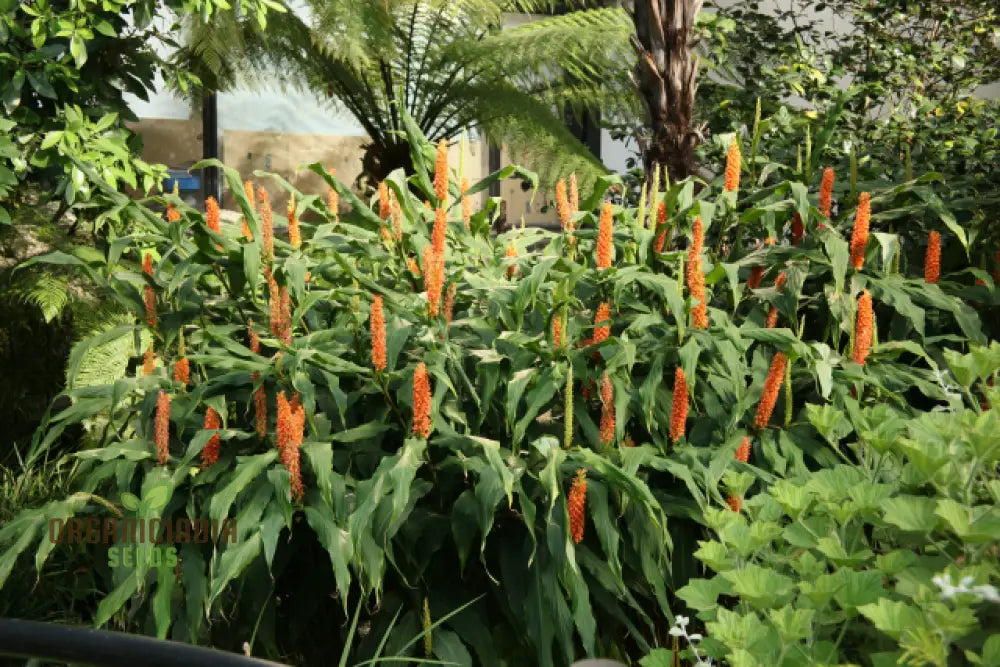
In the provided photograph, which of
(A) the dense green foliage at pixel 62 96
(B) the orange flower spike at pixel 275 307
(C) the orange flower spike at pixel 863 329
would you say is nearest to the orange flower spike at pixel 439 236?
(B) the orange flower spike at pixel 275 307

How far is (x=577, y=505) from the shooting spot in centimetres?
175

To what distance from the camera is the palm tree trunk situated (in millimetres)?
3104

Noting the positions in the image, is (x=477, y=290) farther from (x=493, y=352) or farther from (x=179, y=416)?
(x=179, y=416)

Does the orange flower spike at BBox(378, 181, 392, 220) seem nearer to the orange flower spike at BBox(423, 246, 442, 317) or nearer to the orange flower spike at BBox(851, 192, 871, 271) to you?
the orange flower spike at BBox(423, 246, 442, 317)

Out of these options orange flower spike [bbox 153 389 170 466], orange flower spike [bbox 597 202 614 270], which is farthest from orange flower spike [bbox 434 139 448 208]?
orange flower spike [bbox 153 389 170 466]

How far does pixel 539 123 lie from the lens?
230 inches

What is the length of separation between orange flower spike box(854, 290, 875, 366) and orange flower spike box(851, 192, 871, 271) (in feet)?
0.55

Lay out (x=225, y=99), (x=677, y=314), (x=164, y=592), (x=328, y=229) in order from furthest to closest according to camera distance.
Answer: (x=225, y=99) < (x=328, y=229) < (x=677, y=314) < (x=164, y=592)

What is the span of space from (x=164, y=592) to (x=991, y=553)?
126 cm

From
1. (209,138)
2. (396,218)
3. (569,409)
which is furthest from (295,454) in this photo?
(209,138)

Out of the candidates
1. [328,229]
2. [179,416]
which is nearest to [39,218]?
[328,229]

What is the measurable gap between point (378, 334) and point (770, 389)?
0.71 meters

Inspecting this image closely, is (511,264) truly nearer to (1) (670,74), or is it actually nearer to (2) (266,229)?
(2) (266,229)

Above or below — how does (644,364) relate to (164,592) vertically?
above
